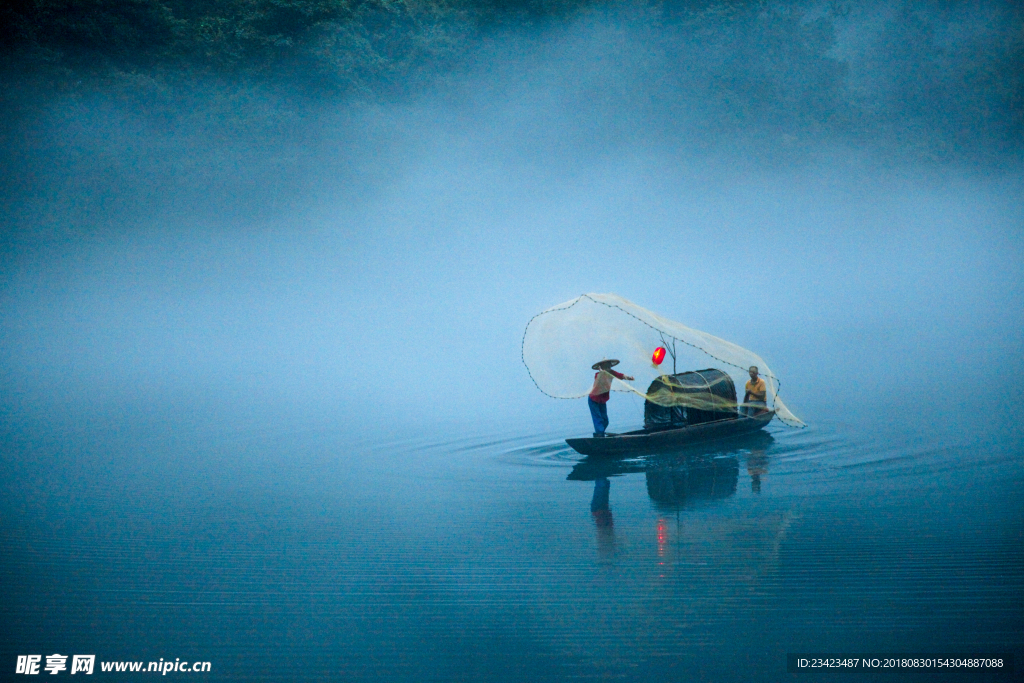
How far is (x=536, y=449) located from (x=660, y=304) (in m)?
45.4

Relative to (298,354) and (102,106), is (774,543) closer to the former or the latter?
(298,354)

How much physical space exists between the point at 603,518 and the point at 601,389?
3.24 meters

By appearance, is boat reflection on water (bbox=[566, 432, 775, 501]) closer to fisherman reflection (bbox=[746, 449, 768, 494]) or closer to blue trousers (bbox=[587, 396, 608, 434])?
fisherman reflection (bbox=[746, 449, 768, 494])

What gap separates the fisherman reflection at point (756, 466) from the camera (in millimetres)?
→ 12060

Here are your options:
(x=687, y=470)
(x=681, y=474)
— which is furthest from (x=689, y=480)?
(x=687, y=470)

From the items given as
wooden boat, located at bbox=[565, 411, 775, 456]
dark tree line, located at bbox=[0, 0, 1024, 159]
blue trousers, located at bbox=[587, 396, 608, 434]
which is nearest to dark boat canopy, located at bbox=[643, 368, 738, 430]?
wooden boat, located at bbox=[565, 411, 775, 456]

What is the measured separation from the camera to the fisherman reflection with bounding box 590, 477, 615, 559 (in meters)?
9.73

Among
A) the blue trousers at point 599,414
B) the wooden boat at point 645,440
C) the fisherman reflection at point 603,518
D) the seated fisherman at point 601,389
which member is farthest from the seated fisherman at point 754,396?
the fisherman reflection at point 603,518

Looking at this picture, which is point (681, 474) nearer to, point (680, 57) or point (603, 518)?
point (603, 518)

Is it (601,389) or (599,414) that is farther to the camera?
(599,414)

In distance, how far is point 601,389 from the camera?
13.8m

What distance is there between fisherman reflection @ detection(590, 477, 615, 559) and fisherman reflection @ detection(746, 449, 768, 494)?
199 centimetres

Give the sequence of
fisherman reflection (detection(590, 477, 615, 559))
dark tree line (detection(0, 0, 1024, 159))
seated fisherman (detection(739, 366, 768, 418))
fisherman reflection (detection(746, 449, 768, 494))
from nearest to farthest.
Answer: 1. fisherman reflection (detection(590, 477, 615, 559))
2. fisherman reflection (detection(746, 449, 768, 494))
3. seated fisherman (detection(739, 366, 768, 418))
4. dark tree line (detection(0, 0, 1024, 159))

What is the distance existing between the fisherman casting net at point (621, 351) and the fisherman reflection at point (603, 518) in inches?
66.3
